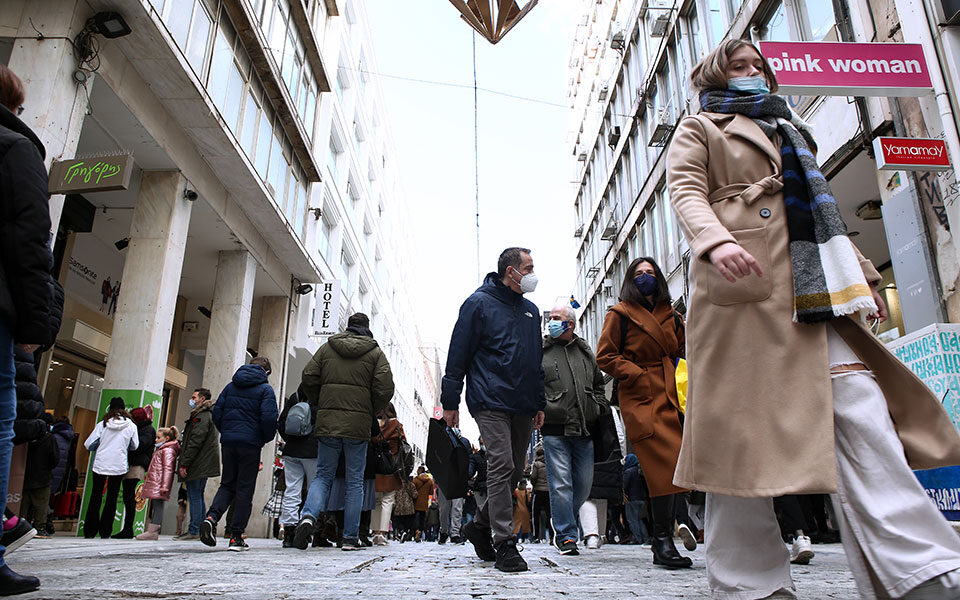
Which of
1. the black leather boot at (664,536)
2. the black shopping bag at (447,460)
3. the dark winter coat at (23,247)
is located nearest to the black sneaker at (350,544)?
the black shopping bag at (447,460)

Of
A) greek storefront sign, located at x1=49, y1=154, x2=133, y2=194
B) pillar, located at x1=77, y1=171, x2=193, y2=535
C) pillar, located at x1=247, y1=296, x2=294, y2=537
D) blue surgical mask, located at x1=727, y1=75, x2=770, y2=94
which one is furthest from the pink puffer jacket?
blue surgical mask, located at x1=727, y1=75, x2=770, y2=94

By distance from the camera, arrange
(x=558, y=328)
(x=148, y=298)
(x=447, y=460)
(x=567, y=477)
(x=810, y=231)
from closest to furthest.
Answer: (x=810, y=231), (x=447, y=460), (x=567, y=477), (x=558, y=328), (x=148, y=298)

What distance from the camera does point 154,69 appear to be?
9.40m

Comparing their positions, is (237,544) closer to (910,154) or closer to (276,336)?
(910,154)

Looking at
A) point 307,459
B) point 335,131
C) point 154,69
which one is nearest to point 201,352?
point 335,131

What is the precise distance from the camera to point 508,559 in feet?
13.1

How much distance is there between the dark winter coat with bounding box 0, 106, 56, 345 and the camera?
8.13ft

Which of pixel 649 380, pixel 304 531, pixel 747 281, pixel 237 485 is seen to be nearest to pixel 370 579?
pixel 649 380

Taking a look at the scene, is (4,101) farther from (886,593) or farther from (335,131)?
(335,131)

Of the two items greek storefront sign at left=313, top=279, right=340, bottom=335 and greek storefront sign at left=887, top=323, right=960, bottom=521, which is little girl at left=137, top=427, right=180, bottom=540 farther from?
greek storefront sign at left=887, top=323, right=960, bottom=521

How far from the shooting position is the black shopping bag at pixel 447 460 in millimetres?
4961

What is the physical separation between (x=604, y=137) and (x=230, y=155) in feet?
65.7

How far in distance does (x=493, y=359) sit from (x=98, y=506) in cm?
762

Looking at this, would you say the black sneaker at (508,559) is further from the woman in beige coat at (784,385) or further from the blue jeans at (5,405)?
the blue jeans at (5,405)
